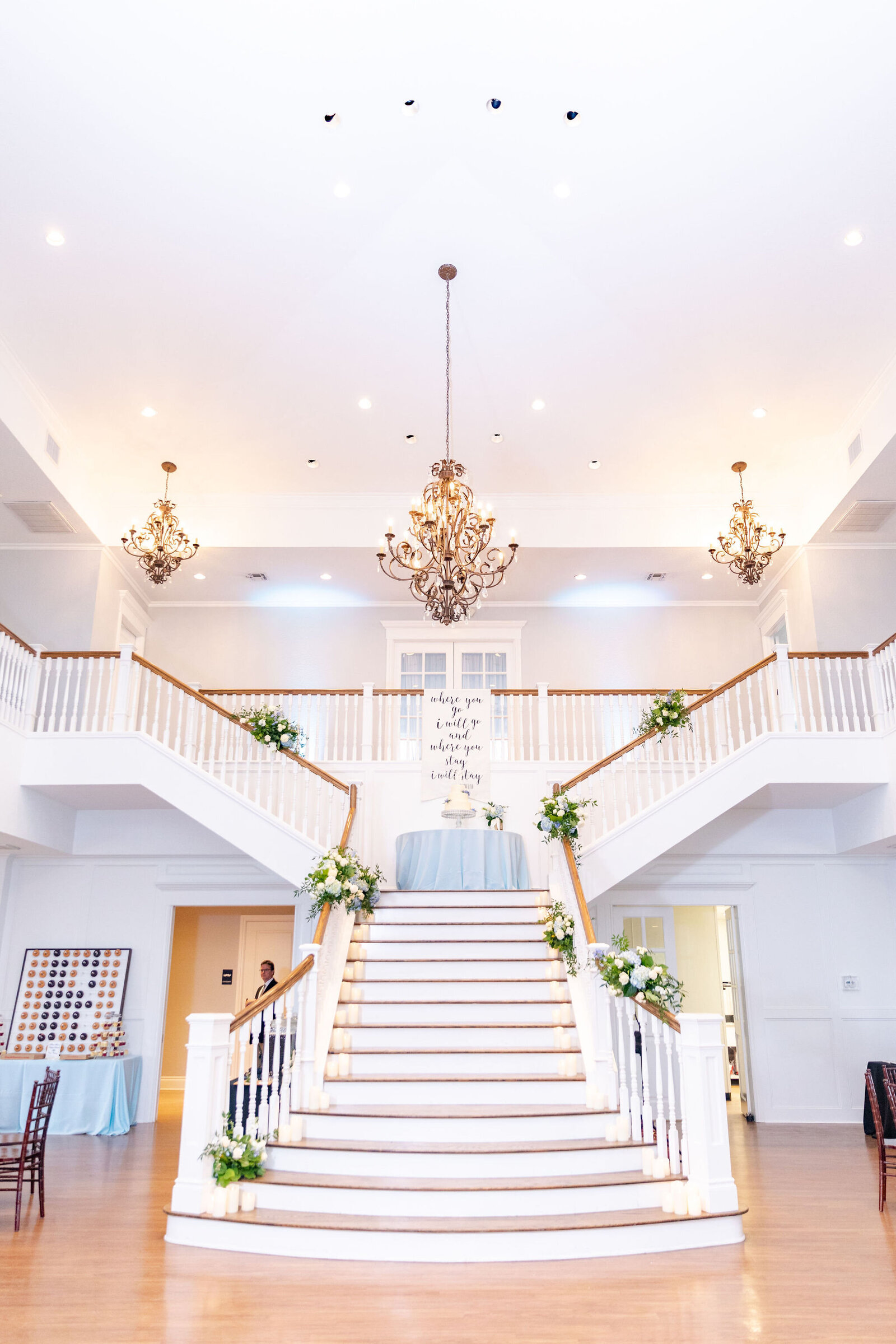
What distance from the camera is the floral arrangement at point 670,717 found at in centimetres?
895

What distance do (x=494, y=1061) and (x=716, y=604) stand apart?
7.89 metres

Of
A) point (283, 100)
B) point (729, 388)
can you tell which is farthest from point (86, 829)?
point (729, 388)

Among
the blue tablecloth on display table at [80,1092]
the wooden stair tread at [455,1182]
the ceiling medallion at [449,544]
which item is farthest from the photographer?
the blue tablecloth on display table at [80,1092]

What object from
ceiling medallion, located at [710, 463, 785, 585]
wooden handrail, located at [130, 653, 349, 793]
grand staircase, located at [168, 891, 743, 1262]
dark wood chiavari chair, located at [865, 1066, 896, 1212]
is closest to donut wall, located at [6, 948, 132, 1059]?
wooden handrail, located at [130, 653, 349, 793]

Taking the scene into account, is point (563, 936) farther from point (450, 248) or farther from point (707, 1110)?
point (450, 248)

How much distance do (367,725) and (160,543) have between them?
2.87m

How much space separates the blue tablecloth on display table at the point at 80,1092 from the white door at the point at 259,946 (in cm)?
409

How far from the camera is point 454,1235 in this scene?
Answer: 4668 millimetres

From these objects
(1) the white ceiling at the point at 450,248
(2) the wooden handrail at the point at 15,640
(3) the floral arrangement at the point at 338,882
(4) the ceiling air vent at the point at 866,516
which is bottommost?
(3) the floral arrangement at the point at 338,882

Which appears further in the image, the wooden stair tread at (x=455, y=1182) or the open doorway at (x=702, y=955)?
the open doorway at (x=702, y=955)

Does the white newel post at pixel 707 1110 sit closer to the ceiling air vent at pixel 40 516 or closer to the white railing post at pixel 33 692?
the white railing post at pixel 33 692

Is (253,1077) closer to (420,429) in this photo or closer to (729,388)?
(420,429)

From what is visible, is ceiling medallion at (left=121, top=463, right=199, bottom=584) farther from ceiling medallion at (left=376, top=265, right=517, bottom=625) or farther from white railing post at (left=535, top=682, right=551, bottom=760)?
white railing post at (left=535, top=682, right=551, bottom=760)

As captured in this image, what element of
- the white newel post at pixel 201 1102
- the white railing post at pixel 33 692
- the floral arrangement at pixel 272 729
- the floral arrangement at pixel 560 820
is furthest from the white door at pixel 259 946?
the white newel post at pixel 201 1102
